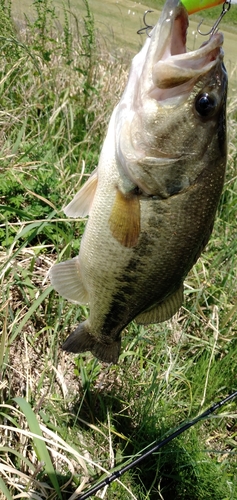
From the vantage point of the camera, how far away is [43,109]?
407 cm

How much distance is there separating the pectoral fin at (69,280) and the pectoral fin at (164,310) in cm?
25

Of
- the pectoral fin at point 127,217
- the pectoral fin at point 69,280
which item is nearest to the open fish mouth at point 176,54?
the pectoral fin at point 127,217

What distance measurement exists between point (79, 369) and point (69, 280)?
1081 mm

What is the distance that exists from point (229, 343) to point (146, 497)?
1.22 meters

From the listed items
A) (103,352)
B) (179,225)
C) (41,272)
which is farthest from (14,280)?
(179,225)

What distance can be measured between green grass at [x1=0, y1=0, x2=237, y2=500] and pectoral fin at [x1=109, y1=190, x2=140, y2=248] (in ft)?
2.56

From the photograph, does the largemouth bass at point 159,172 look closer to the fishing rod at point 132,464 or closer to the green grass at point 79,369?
the green grass at point 79,369

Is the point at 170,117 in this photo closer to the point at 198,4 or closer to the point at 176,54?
the point at 176,54

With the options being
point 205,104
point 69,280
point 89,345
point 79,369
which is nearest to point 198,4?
point 205,104

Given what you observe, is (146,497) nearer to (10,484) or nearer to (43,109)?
(10,484)

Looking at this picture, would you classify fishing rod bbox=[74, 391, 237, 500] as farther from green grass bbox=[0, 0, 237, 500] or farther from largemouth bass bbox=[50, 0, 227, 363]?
largemouth bass bbox=[50, 0, 227, 363]

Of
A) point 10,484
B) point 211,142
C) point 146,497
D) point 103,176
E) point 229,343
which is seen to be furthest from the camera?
point 229,343

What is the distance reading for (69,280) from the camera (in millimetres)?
1785

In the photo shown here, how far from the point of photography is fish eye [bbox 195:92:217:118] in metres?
1.44
